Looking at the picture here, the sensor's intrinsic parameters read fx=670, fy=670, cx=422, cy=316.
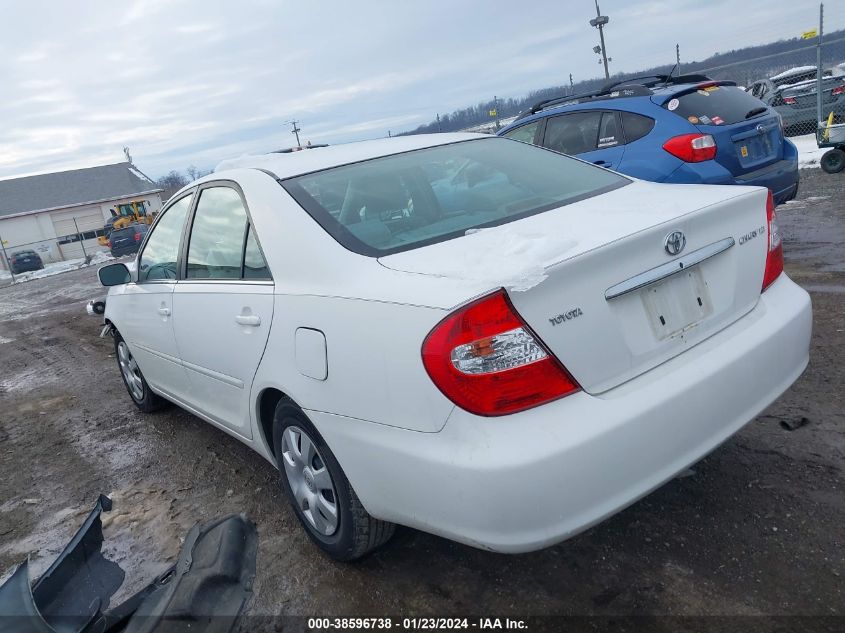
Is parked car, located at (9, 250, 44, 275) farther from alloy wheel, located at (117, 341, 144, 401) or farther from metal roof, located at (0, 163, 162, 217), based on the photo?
alloy wheel, located at (117, 341, 144, 401)

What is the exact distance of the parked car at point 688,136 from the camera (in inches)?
244

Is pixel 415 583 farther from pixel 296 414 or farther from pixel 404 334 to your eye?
pixel 404 334

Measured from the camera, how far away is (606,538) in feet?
8.75

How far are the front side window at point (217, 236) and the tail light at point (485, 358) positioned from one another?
55.7 inches

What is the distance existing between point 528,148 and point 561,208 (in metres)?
0.95

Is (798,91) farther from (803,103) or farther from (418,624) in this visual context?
(418,624)

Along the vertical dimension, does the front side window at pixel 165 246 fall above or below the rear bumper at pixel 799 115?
above

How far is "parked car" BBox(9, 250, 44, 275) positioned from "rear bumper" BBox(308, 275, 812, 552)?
117 ft

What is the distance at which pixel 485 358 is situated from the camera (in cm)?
196

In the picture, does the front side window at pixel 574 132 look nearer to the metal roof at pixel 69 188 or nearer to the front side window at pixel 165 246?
the front side window at pixel 165 246

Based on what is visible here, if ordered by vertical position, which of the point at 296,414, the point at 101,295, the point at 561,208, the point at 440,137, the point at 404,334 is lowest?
the point at 101,295

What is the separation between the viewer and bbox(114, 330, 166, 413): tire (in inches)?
193

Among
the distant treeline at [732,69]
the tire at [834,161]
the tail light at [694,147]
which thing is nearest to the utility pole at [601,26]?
the distant treeline at [732,69]

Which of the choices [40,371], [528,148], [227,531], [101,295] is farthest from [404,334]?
[101,295]
